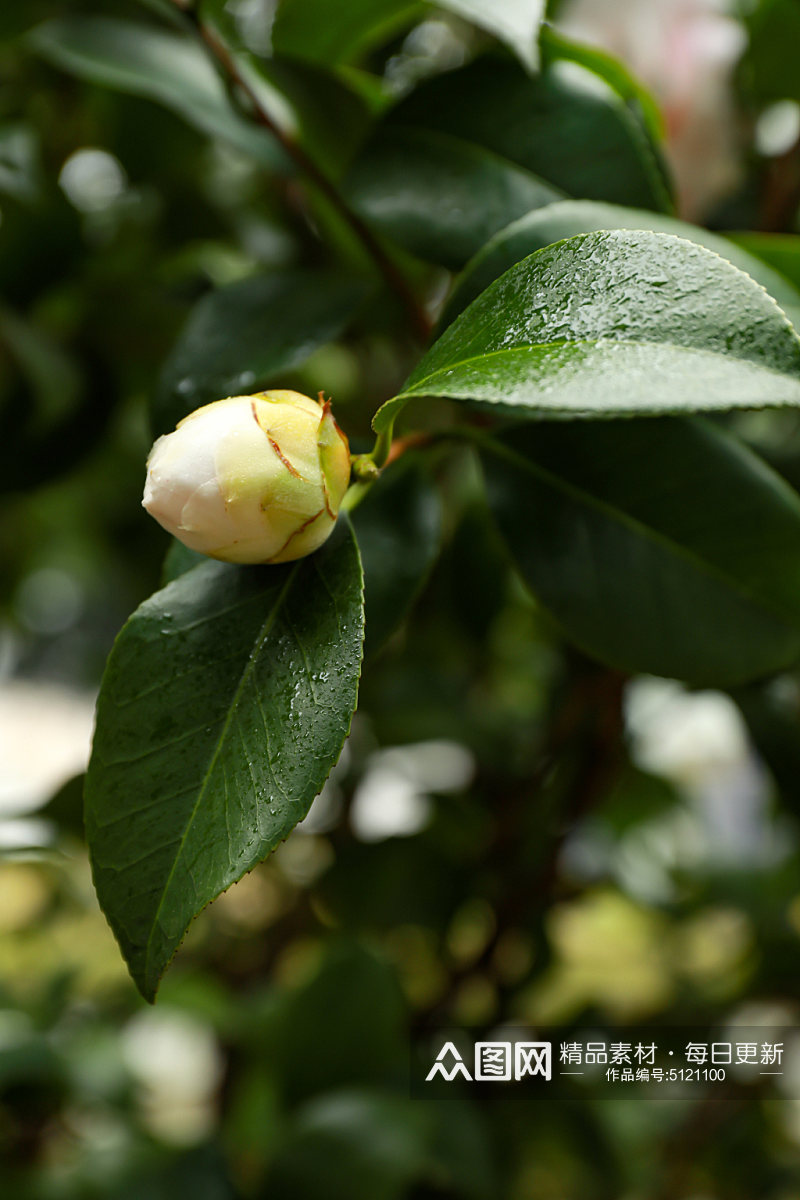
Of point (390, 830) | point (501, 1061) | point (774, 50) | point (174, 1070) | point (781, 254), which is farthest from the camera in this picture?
point (174, 1070)

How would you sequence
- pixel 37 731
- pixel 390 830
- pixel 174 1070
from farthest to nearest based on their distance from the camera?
1. pixel 37 731
2. pixel 174 1070
3. pixel 390 830

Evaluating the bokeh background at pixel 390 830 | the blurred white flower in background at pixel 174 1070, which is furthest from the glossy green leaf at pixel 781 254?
the blurred white flower in background at pixel 174 1070

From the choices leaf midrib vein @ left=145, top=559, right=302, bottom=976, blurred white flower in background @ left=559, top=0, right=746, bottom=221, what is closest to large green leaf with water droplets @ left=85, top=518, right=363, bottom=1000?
leaf midrib vein @ left=145, top=559, right=302, bottom=976

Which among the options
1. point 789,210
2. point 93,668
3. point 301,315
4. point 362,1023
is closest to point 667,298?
point 301,315

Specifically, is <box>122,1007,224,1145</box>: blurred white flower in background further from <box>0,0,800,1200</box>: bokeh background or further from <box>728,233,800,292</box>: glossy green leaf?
<box>728,233,800,292</box>: glossy green leaf

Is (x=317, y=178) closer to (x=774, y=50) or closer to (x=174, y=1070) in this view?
(x=774, y=50)

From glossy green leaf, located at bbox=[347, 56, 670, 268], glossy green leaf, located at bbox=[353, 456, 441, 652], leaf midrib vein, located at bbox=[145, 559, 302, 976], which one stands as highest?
glossy green leaf, located at bbox=[347, 56, 670, 268]

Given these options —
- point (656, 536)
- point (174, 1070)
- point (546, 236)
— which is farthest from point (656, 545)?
point (174, 1070)
